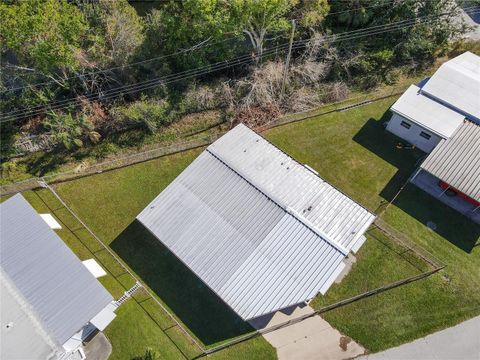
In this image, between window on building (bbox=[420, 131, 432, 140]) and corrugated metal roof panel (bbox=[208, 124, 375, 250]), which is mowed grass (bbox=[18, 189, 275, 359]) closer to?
corrugated metal roof panel (bbox=[208, 124, 375, 250])

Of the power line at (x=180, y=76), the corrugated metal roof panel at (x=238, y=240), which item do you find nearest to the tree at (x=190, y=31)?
the power line at (x=180, y=76)

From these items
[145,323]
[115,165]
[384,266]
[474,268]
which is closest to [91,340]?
[145,323]

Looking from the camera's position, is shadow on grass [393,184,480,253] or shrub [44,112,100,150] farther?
shrub [44,112,100,150]

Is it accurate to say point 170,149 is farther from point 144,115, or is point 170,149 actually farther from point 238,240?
point 238,240

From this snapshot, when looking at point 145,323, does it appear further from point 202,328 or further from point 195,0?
point 195,0

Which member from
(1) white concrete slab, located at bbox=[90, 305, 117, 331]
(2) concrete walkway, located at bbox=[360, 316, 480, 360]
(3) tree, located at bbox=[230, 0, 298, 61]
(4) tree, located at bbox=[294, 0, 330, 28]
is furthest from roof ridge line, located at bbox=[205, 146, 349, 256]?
(4) tree, located at bbox=[294, 0, 330, 28]

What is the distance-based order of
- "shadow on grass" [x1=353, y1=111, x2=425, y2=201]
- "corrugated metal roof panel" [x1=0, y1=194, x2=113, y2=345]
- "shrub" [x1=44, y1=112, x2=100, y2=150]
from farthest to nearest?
"shrub" [x1=44, y1=112, x2=100, y2=150] → "shadow on grass" [x1=353, y1=111, x2=425, y2=201] → "corrugated metal roof panel" [x1=0, y1=194, x2=113, y2=345]

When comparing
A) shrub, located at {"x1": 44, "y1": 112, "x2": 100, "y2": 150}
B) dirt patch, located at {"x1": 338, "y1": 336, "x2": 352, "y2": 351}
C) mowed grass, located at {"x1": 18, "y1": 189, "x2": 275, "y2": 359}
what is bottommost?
dirt patch, located at {"x1": 338, "y1": 336, "x2": 352, "y2": 351}
